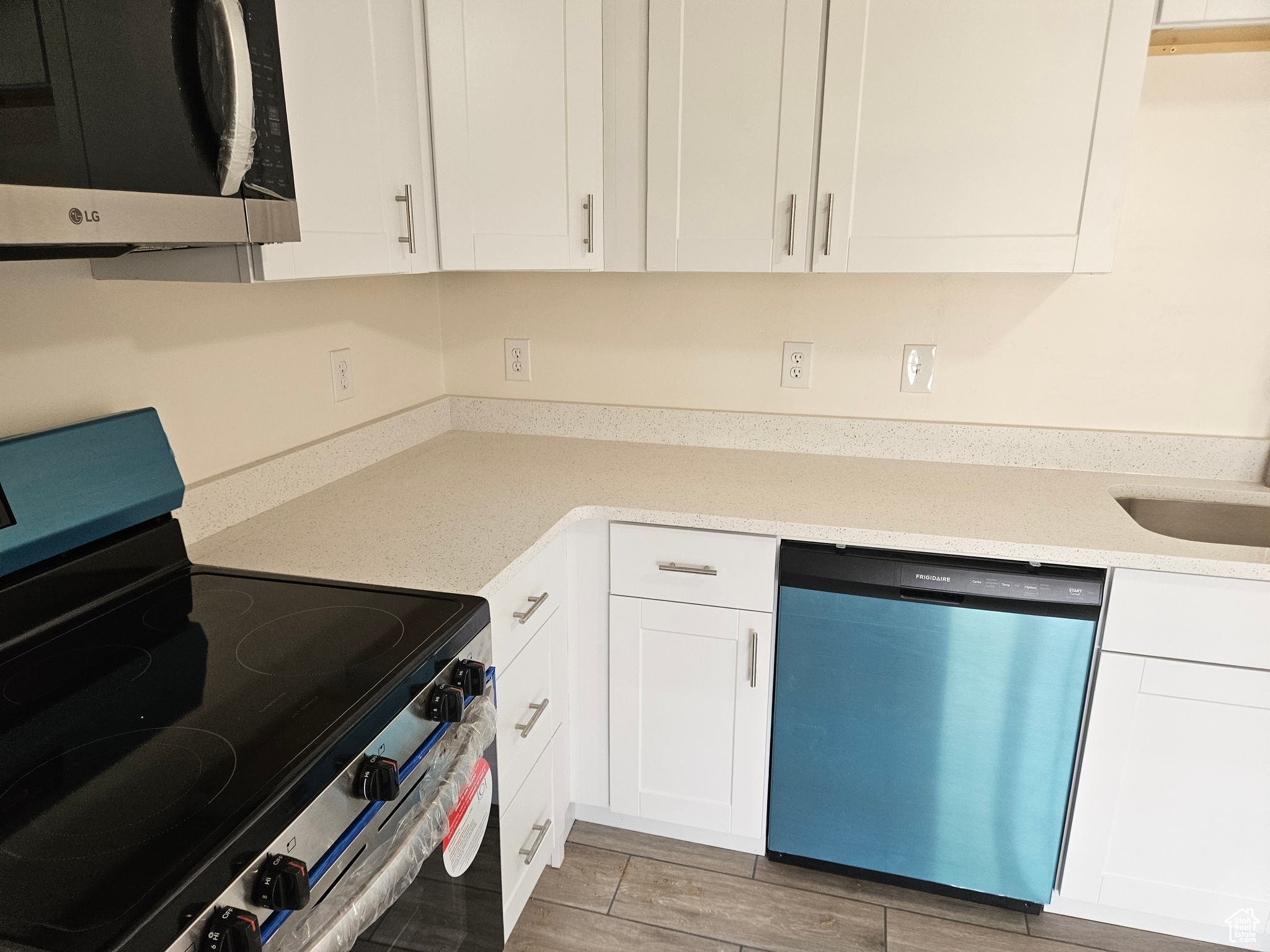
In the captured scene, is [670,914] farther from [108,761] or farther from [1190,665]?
[108,761]

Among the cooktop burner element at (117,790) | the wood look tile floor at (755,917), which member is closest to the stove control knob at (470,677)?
the cooktop burner element at (117,790)

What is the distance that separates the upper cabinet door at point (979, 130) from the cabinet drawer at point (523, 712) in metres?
1.08

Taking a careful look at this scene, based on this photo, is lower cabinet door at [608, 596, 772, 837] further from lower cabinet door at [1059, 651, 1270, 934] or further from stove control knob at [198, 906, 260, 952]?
stove control knob at [198, 906, 260, 952]

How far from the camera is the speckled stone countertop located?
1.48m

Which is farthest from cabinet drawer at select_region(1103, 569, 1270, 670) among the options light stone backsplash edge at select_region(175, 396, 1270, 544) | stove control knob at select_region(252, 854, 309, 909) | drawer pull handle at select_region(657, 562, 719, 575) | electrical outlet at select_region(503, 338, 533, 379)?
electrical outlet at select_region(503, 338, 533, 379)

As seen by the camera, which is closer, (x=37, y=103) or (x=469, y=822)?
(x=37, y=103)

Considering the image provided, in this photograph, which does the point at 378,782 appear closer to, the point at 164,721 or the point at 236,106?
the point at 164,721

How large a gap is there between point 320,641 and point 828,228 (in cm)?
127

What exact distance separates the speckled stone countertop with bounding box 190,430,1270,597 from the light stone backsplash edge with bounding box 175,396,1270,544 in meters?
0.03

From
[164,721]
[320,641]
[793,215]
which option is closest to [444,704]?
[320,641]

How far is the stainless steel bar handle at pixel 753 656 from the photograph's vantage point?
1.76 metres

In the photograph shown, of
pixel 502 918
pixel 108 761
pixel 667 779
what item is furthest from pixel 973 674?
pixel 108 761

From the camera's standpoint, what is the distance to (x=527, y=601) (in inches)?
62.2

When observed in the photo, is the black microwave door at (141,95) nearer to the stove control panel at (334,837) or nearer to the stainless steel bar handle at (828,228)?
the stove control panel at (334,837)
